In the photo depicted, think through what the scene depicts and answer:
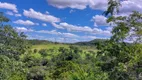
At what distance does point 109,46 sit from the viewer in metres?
15.5

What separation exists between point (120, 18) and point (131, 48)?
175 centimetres

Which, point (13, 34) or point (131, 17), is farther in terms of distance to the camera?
point (13, 34)

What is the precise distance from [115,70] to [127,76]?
2.60ft

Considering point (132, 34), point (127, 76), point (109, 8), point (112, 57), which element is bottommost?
point (127, 76)

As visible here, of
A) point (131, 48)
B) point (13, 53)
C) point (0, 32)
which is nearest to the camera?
point (131, 48)

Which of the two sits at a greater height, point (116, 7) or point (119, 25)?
point (116, 7)

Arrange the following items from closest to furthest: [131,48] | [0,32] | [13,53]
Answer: [131,48] → [0,32] → [13,53]

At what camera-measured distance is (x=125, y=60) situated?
50.3ft

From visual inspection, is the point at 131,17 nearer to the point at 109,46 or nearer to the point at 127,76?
the point at 109,46

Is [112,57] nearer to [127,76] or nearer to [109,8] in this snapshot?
[127,76]

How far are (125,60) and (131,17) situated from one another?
2.32 metres

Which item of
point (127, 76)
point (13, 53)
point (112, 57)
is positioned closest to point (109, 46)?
point (112, 57)

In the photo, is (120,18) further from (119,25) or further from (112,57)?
(112,57)

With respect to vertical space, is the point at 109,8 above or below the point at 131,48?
above
